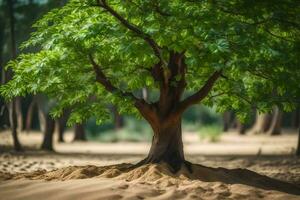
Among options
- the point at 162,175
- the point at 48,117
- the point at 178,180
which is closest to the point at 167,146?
the point at 162,175

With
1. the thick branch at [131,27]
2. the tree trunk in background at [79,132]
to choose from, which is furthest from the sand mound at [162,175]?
the tree trunk in background at [79,132]

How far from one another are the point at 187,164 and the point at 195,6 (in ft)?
10.2

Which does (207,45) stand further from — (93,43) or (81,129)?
(81,129)

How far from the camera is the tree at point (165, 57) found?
24.5ft

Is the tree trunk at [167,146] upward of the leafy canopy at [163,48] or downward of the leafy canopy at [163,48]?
downward

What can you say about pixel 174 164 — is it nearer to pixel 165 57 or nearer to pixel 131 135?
pixel 165 57

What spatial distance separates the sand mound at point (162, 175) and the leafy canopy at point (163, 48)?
1141 mm

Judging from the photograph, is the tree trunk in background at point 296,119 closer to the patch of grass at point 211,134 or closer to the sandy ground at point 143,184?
the patch of grass at point 211,134

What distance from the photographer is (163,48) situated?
878 centimetres

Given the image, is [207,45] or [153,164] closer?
[207,45]

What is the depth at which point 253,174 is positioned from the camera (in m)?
9.77

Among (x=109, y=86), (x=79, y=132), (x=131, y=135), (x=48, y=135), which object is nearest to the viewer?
(x=109, y=86)

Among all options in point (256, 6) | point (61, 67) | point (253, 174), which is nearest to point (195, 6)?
point (256, 6)

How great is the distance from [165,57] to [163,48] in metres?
0.76
